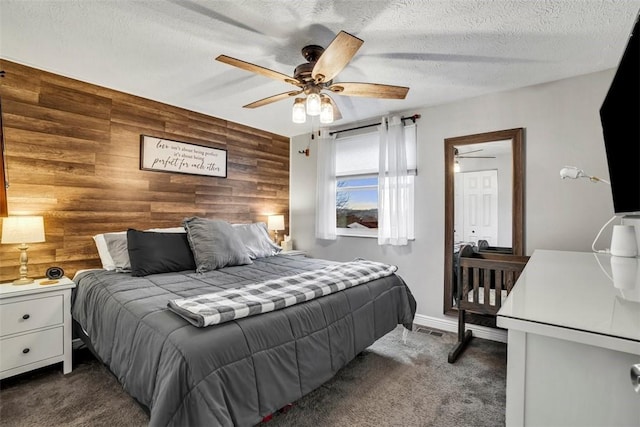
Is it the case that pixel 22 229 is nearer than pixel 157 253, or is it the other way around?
pixel 22 229

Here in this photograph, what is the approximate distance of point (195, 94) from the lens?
2959mm

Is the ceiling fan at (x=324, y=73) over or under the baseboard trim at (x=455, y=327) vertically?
over

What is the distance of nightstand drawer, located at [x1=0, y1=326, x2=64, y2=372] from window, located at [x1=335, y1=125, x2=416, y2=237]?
9.56 ft

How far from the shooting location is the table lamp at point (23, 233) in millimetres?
2094

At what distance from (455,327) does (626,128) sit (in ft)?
7.96

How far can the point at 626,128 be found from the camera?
1.18 metres

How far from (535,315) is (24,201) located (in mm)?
3287

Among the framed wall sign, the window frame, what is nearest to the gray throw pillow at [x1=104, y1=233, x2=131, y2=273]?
the framed wall sign

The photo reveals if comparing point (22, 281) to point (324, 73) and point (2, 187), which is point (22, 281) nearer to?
point (2, 187)

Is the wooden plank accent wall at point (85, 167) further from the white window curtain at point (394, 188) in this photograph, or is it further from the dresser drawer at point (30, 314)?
the white window curtain at point (394, 188)

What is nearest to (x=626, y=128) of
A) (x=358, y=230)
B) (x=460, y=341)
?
(x=460, y=341)

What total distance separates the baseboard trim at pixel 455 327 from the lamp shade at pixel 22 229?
136 inches

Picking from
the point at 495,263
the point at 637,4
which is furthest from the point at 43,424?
the point at 637,4

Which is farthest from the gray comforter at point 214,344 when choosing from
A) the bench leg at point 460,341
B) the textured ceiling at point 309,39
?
the textured ceiling at point 309,39
